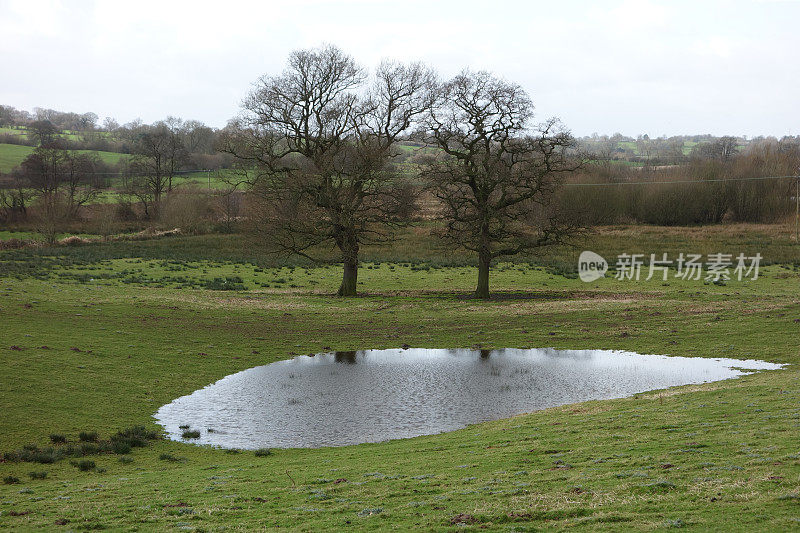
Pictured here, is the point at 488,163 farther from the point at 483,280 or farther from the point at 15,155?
the point at 15,155

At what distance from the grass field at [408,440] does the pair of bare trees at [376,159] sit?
4429 mm

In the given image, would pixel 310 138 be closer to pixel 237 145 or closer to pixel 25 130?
pixel 237 145

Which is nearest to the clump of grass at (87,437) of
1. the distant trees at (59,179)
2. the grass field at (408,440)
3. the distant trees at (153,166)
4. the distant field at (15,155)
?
the grass field at (408,440)

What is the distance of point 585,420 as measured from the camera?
52.0 feet

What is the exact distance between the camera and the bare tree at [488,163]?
124 feet

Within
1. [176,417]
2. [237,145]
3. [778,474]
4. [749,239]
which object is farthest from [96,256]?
[749,239]

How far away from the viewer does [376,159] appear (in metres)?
39.0

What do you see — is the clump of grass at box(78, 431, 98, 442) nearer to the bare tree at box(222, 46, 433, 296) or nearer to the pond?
the pond

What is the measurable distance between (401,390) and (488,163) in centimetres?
2059

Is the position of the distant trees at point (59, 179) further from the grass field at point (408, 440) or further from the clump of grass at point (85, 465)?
the clump of grass at point (85, 465)

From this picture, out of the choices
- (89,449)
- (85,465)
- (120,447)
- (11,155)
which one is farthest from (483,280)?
(11,155)

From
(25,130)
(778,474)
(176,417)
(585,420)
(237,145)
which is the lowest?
(176,417)

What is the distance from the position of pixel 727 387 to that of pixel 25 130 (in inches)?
6622

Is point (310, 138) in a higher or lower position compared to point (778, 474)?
higher
